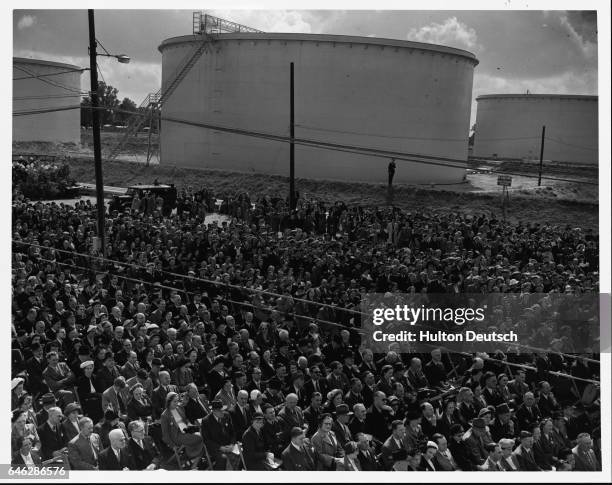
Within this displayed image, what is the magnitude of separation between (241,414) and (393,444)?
184 cm

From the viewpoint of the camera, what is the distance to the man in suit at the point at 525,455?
8367 mm

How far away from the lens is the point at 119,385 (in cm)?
869

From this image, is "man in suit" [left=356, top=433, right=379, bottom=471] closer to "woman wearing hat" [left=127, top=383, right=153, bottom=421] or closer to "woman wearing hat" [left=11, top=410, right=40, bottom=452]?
"woman wearing hat" [left=127, top=383, right=153, bottom=421]

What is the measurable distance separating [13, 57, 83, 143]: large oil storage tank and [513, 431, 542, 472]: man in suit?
32500 mm

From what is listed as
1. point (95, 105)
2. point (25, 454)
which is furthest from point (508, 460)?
point (95, 105)

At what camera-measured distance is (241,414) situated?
866cm

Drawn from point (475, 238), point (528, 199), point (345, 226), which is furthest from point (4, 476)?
point (528, 199)

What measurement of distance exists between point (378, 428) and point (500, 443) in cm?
146

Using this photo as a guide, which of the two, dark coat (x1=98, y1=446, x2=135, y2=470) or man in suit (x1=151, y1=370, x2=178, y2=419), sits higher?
man in suit (x1=151, y1=370, x2=178, y2=419)

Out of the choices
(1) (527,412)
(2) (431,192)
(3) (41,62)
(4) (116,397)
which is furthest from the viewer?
(3) (41,62)

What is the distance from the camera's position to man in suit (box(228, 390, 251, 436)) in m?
8.62

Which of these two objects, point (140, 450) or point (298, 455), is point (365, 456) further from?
point (140, 450)

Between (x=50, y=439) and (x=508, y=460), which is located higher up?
(x=50, y=439)

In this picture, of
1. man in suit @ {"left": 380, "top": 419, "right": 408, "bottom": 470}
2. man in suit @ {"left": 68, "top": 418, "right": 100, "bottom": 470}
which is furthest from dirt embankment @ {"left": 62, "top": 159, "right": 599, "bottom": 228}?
man in suit @ {"left": 68, "top": 418, "right": 100, "bottom": 470}
